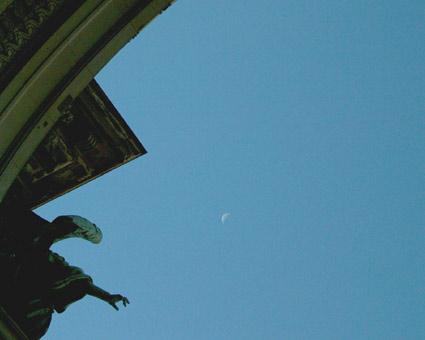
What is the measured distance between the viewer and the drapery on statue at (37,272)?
27.0 ft

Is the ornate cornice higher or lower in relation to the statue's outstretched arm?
higher

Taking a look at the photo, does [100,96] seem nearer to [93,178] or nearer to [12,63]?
[93,178]

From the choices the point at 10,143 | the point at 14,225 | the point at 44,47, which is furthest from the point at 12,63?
the point at 14,225

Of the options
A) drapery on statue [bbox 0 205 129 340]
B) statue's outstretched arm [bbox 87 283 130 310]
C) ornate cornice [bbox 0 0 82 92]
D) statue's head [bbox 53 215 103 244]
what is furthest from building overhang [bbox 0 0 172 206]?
statue's outstretched arm [bbox 87 283 130 310]

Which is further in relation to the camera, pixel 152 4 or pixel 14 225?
pixel 152 4

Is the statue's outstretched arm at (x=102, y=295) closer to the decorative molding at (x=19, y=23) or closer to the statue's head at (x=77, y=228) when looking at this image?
the statue's head at (x=77, y=228)

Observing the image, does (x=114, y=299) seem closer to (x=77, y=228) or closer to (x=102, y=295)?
(x=102, y=295)

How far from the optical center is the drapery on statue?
8.23 meters

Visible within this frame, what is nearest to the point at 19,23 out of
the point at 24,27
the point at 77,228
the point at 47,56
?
the point at 24,27

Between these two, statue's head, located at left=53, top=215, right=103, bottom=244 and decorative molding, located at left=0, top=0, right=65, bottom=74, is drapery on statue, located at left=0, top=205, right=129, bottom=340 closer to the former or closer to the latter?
statue's head, located at left=53, top=215, right=103, bottom=244

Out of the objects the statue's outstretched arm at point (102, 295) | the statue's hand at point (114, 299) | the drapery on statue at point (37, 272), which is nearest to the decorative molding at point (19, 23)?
the drapery on statue at point (37, 272)

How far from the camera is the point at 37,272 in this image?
28.5 feet

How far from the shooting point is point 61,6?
8805 millimetres

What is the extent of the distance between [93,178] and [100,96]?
5.86ft
